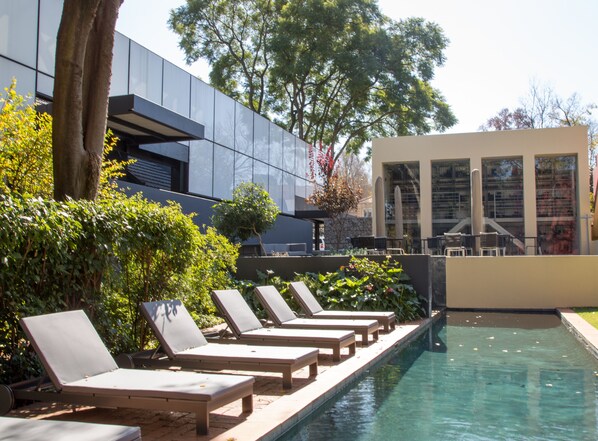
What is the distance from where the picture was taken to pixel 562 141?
21.0 metres

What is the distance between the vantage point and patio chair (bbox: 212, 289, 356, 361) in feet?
23.7

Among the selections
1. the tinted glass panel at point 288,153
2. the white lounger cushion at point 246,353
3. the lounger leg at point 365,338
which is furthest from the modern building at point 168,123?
the white lounger cushion at point 246,353

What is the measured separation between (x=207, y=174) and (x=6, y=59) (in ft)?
26.2

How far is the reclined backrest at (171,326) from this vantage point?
5.84 metres

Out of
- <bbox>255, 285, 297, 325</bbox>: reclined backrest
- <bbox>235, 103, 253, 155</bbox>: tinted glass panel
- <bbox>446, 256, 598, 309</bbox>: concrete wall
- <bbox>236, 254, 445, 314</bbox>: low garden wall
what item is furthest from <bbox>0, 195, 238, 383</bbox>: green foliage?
<bbox>235, 103, 253, 155</bbox>: tinted glass panel

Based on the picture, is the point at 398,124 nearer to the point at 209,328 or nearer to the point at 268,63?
the point at 268,63

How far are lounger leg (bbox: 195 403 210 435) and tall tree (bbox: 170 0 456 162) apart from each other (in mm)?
30383

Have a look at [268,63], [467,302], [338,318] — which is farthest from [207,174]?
[268,63]

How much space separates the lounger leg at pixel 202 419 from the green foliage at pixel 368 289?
23.6 feet

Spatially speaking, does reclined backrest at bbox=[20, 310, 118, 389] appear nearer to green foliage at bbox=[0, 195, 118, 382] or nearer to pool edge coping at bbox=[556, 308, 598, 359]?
green foliage at bbox=[0, 195, 118, 382]

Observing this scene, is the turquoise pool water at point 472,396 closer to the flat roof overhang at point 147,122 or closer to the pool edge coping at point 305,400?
the pool edge coping at point 305,400

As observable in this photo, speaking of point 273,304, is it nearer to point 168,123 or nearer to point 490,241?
point 168,123

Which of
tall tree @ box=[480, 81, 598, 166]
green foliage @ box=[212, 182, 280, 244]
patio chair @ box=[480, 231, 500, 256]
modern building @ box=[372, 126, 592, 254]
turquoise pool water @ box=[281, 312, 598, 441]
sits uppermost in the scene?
tall tree @ box=[480, 81, 598, 166]

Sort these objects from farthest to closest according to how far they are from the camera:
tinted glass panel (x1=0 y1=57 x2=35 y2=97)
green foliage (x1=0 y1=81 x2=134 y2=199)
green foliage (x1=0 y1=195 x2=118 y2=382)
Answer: tinted glass panel (x1=0 y1=57 x2=35 y2=97), green foliage (x1=0 y1=81 x2=134 y2=199), green foliage (x1=0 y1=195 x2=118 y2=382)
